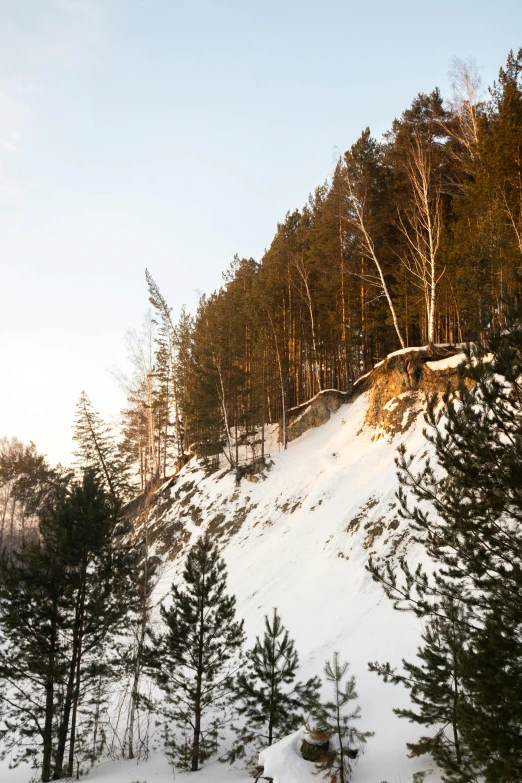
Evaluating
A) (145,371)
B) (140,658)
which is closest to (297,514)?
(140,658)

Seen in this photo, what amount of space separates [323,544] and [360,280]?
16.5 m

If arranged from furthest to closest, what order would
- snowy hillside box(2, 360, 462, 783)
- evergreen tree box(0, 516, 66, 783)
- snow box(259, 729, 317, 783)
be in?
evergreen tree box(0, 516, 66, 783)
snowy hillside box(2, 360, 462, 783)
snow box(259, 729, 317, 783)

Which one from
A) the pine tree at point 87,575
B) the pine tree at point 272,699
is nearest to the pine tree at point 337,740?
the pine tree at point 272,699

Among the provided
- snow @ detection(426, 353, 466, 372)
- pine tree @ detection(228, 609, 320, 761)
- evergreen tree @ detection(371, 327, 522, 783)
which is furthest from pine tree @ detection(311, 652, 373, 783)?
snow @ detection(426, 353, 466, 372)

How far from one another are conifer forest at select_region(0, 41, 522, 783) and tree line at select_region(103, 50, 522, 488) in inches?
7.4

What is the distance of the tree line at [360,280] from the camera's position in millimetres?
20734

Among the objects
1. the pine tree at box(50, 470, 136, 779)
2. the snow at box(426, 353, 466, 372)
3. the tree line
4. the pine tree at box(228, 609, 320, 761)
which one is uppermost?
the tree line

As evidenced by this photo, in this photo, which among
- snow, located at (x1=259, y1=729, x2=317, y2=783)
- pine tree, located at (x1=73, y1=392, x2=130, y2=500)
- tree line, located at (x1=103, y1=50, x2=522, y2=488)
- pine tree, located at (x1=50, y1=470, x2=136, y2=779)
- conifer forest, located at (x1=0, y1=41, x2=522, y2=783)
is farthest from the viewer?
pine tree, located at (x1=73, y1=392, x2=130, y2=500)

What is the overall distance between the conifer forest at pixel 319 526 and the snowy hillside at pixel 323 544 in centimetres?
12

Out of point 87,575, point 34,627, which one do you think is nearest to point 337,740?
point 87,575

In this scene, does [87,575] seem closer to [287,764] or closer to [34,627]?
[34,627]

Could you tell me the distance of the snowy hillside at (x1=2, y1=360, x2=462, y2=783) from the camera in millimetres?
11273

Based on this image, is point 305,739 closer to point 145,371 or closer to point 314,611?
point 314,611

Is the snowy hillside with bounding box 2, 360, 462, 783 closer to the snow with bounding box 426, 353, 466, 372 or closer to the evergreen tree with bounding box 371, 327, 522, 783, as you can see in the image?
the snow with bounding box 426, 353, 466, 372
